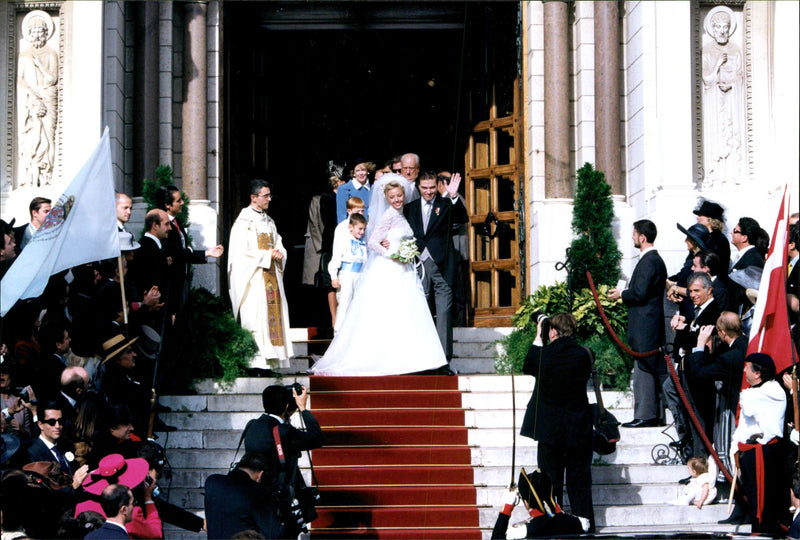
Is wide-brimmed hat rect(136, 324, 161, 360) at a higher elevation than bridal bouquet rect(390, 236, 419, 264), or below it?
below

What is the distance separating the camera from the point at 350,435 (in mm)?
12172

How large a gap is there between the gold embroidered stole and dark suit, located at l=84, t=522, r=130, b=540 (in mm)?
5984

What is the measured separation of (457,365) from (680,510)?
12.9ft

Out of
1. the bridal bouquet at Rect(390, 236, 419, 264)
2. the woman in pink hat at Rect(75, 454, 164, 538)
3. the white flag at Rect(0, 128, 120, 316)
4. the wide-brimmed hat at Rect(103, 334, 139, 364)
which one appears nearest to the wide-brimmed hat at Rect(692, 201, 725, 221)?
the bridal bouquet at Rect(390, 236, 419, 264)

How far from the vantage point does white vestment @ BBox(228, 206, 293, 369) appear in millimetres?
13812

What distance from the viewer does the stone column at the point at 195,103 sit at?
15.7m

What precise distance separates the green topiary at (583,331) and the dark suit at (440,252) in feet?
2.53

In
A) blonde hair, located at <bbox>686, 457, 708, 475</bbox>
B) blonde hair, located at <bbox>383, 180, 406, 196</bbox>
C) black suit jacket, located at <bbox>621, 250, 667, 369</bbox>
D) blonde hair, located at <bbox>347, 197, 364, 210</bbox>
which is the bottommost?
blonde hair, located at <bbox>686, 457, 708, 475</bbox>

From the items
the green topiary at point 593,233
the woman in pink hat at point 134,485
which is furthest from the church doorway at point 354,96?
the woman in pink hat at point 134,485

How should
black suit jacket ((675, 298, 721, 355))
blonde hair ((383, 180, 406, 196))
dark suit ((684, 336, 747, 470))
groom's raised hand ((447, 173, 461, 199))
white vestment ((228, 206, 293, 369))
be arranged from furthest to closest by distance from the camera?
groom's raised hand ((447, 173, 461, 199))
blonde hair ((383, 180, 406, 196))
white vestment ((228, 206, 293, 369))
black suit jacket ((675, 298, 721, 355))
dark suit ((684, 336, 747, 470))

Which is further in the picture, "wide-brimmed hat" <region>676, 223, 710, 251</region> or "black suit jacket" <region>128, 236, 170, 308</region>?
"wide-brimmed hat" <region>676, 223, 710, 251</region>

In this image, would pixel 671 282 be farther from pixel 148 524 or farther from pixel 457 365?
pixel 148 524

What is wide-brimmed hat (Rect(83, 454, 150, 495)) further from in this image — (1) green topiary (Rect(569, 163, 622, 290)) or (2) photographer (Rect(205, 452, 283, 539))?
(1) green topiary (Rect(569, 163, 622, 290))

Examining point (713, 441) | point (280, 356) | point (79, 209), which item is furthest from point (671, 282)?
point (79, 209)
